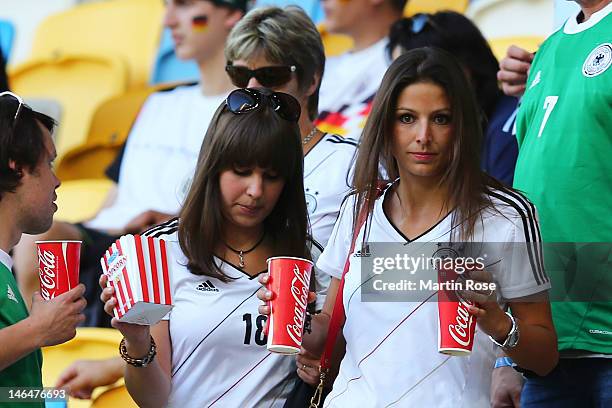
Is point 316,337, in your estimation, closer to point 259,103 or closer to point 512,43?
point 259,103

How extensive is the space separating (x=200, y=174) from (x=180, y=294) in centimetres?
35

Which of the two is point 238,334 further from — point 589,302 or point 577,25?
point 577,25

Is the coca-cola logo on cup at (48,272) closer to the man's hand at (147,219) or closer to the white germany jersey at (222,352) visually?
the white germany jersey at (222,352)

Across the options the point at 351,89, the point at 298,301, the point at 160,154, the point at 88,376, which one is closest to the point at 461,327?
the point at 298,301

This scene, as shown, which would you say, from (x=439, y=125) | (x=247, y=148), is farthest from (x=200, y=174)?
(x=439, y=125)

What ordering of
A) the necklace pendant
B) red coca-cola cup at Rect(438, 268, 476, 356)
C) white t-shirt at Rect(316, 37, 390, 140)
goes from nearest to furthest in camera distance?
red coca-cola cup at Rect(438, 268, 476, 356), the necklace pendant, white t-shirt at Rect(316, 37, 390, 140)

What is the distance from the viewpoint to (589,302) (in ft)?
11.5

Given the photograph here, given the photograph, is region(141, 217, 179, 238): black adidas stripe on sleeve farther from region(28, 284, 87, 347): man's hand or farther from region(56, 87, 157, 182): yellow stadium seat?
region(56, 87, 157, 182): yellow stadium seat

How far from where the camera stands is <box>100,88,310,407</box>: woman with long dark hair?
3504 millimetres

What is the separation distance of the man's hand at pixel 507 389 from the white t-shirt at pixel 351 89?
6.03ft

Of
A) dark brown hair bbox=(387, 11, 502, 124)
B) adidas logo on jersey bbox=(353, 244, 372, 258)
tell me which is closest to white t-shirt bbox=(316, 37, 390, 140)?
dark brown hair bbox=(387, 11, 502, 124)

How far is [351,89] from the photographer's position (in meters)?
5.93

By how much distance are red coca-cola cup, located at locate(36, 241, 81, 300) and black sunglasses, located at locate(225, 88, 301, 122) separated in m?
0.67

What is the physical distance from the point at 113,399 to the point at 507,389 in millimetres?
1451
